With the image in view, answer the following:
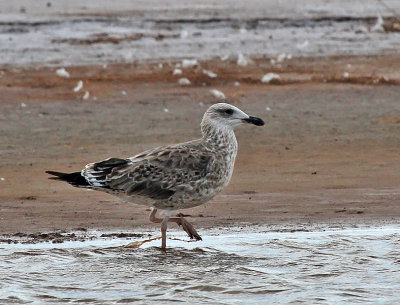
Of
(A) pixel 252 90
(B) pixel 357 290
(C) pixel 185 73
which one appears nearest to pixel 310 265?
(B) pixel 357 290

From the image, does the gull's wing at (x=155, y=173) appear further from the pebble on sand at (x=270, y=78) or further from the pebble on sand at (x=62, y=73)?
the pebble on sand at (x=62, y=73)

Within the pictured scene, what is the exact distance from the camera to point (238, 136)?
38.6ft

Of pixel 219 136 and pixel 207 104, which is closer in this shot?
pixel 219 136

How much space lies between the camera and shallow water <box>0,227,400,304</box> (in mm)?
6824

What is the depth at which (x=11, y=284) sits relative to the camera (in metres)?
6.95

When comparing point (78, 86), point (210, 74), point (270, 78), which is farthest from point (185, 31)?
point (78, 86)

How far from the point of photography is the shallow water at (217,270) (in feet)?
22.4

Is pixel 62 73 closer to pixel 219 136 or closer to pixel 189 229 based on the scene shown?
pixel 219 136

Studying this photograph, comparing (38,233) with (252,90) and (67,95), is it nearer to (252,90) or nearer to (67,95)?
(67,95)

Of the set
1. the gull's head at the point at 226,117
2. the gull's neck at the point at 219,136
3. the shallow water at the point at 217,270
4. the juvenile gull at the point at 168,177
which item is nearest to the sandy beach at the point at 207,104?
the shallow water at the point at 217,270

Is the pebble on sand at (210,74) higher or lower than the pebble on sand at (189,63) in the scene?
lower

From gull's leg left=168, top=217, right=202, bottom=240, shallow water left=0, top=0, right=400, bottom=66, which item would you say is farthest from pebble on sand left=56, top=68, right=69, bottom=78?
gull's leg left=168, top=217, right=202, bottom=240

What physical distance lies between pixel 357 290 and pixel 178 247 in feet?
5.30

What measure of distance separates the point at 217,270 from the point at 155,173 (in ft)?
3.15
